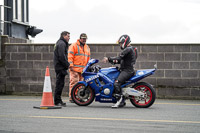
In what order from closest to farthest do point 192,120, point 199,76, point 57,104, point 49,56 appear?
point 192,120 < point 57,104 < point 199,76 < point 49,56

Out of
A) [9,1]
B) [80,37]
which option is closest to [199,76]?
[80,37]

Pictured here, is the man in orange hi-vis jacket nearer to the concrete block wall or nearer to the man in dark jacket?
the man in dark jacket

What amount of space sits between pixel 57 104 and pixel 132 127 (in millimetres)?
4143

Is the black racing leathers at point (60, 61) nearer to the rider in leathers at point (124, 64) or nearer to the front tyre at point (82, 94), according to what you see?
the front tyre at point (82, 94)

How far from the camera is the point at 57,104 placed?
11391 mm

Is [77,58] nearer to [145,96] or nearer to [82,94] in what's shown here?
[82,94]

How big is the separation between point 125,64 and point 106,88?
2.57ft

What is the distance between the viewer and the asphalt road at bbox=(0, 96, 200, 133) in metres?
7.36

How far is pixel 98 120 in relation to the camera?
27.7ft

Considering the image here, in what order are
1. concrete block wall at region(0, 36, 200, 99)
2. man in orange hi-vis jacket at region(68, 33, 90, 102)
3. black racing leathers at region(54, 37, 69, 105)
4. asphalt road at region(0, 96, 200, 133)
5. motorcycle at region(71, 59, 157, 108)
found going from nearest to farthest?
asphalt road at region(0, 96, 200, 133), motorcycle at region(71, 59, 157, 108), black racing leathers at region(54, 37, 69, 105), man in orange hi-vis jacket at region(68, 33, 90, 102), concrete block wall at region(0, 36, 200, 99)

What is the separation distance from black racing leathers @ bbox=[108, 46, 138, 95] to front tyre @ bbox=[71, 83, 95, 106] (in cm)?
75

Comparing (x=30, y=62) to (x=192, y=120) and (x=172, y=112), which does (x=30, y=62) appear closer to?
Result: (x=172, y=112)

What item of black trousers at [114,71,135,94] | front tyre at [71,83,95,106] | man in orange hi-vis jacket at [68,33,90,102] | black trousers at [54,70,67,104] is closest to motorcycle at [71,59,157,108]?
front tyre at [71,83,95,106]

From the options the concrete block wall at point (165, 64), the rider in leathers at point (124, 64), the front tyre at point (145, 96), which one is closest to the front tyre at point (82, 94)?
the rider in leathers at point (124, 64)
